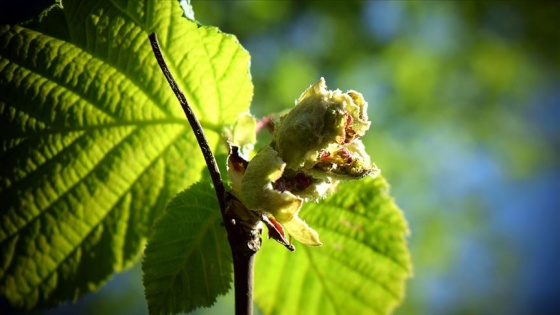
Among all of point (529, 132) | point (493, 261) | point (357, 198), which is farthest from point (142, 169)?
point (493, 261)

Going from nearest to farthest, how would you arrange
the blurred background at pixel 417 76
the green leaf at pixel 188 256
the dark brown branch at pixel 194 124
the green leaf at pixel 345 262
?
1. the dark brown branch at pixel 194 124
2. the green leaf at pixel 188 256
3. the green leaf at pixel 345 262
4. the blurred background at pixel 417 76

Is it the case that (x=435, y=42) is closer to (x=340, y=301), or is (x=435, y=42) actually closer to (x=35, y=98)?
(x=340, y=301)

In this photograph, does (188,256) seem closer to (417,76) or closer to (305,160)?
(305,160)

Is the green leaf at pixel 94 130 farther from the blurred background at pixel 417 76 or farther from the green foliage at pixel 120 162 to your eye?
the blurred background at pixel 417 76

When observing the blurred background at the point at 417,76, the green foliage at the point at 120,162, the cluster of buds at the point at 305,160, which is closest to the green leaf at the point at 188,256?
the green foliage at the point at 120,162

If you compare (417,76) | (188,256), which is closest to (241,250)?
(188,256)

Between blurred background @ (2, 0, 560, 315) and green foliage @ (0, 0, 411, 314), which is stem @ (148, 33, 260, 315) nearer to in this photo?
green foliage @ (0, 0, 411, 314)
